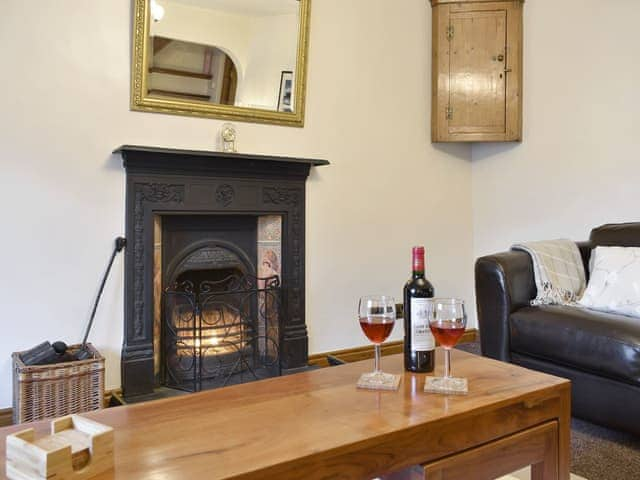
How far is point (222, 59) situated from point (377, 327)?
2163mm

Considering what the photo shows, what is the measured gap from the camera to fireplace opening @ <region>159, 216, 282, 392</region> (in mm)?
2809

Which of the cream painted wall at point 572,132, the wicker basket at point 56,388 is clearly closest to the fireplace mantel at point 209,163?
the wicker basket at point 56,388

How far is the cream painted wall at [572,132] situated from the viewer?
309 centimetres

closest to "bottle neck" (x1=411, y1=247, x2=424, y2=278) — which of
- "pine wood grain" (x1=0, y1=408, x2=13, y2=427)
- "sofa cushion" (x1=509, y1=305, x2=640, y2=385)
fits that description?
"sofa cushion" (x1=509, y1=305, x2=640, y2=385)

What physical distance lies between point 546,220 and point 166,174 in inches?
98.4

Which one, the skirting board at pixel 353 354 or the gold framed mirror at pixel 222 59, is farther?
the skirting board at pixel 353 354

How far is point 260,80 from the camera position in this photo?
2992 mm

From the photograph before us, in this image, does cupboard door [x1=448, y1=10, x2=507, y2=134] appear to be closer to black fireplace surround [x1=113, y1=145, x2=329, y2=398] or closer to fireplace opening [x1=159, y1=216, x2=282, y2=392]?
black fireplace surround [x1=113, y1=145, x2=329, y2=398]

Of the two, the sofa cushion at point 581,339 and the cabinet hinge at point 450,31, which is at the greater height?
the cabinet hinge at point 450,31

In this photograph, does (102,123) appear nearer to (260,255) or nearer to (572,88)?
(260,255)

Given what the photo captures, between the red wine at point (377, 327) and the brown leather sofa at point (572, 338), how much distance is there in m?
1.30

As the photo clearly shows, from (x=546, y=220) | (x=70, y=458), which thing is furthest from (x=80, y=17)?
(x=546, y=220)

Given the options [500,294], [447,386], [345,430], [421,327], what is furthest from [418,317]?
[500,294]

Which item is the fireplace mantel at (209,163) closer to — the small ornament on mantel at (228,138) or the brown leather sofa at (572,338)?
the small ornament on mantel at (228,138)
